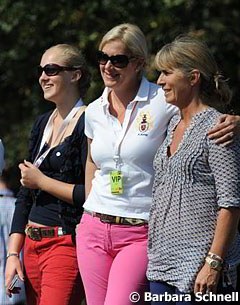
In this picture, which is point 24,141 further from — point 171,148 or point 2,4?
point 171,148

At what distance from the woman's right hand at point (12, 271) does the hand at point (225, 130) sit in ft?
4.65

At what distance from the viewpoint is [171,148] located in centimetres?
415


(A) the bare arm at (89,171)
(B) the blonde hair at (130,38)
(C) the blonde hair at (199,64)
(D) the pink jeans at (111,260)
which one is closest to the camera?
(C) the blonde hair at (199,64)

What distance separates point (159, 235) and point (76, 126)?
3.22 feet

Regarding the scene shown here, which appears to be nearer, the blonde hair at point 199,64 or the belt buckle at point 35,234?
the blonde hair at point 199,64

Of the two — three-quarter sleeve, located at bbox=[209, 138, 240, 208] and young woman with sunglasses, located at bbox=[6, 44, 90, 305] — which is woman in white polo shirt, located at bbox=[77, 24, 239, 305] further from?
three-quarter sleeve, located at bbox=[209, 138, 240, 208]

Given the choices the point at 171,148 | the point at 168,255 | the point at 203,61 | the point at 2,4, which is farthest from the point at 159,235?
the point at 2,4

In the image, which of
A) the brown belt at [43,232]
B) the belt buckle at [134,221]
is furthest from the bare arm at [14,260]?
the belt buckle at [134,221]

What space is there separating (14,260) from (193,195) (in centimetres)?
132

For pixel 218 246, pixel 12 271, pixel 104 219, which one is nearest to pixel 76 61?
pixel 104 219

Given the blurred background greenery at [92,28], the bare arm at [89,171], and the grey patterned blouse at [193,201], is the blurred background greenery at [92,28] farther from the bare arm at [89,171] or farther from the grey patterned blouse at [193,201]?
the grey patterned blouse at [193,201]

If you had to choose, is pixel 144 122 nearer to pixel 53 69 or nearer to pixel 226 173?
pixel 226 173

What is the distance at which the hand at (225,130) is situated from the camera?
12.8 ft

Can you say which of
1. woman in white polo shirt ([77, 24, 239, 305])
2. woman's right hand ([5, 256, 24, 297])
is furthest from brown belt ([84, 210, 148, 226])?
woman's right hand ([5, 256, 24, 297])
